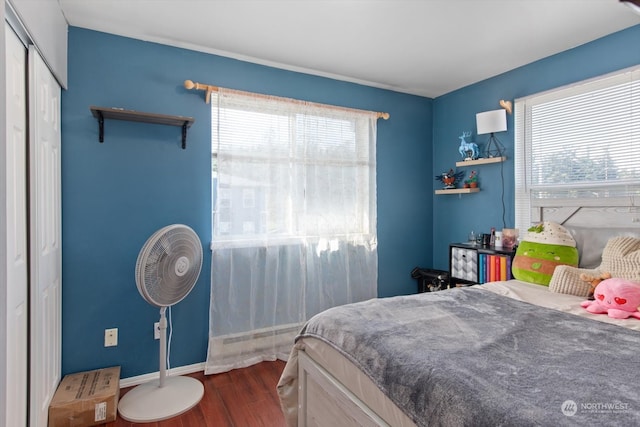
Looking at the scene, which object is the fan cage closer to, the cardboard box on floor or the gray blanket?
the cardboard box on floor

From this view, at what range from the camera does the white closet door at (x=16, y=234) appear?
4.68ft

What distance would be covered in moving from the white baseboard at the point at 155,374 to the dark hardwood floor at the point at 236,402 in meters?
0.05

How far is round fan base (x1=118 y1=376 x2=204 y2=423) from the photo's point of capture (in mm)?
2174

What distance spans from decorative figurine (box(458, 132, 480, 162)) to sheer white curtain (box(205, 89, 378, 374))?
88 centimetres

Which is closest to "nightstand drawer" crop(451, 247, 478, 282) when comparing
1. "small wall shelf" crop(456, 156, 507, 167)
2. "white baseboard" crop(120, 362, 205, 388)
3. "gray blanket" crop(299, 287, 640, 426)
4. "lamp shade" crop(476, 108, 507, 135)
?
"small wall shelf" crop(456, 156, 507, 167)

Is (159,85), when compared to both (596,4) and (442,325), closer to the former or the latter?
(442,325)

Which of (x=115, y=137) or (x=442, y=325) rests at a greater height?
(x=115, y=137)

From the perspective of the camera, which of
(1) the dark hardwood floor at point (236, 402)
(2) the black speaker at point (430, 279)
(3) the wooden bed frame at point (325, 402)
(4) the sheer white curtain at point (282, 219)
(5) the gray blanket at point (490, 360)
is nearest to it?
(5) the gray blanket at point (490, 360)

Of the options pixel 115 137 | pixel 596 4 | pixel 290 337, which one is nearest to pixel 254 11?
pixel 115 137

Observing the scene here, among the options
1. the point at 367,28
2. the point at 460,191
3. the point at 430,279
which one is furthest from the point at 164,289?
the point at 460,191

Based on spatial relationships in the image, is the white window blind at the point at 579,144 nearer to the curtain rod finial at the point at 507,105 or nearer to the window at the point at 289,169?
the curtain rod finial at the point at 507,105

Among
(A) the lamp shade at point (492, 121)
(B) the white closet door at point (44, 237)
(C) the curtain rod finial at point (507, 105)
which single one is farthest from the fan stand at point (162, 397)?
(C) the curtain rod finial at point (507, 105)

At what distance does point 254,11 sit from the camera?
2238 millimetres

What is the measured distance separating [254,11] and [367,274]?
2424 millimetres
